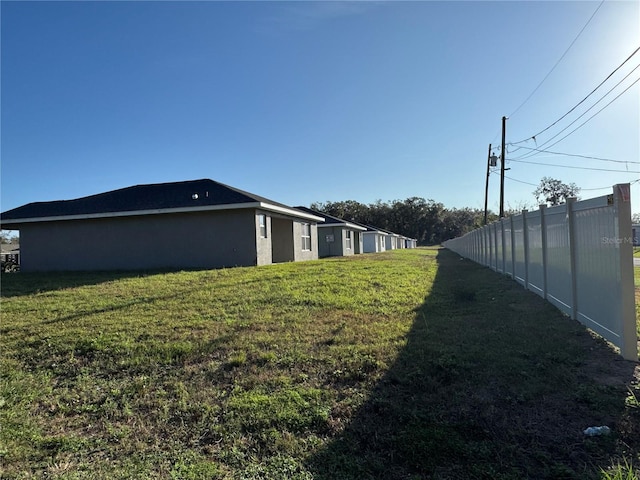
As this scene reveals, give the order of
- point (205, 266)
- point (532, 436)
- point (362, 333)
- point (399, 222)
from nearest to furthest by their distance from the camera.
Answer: point (532, 436) → point (362, 333) → point (205, 266) → point (399, 222)

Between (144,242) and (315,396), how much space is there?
14.8 meters

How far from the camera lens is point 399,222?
7888 cm

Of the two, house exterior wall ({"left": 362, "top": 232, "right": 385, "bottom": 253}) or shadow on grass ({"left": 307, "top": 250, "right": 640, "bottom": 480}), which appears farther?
house exterior wall ({"left": 362, "top": 232, "right": 385, "bottom": 253})

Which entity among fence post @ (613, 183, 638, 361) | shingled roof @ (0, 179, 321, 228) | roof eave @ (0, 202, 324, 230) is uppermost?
shingled roof @ (0, 179, 321, 228)

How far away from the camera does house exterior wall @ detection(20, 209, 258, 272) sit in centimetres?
1538

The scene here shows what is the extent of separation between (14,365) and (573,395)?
18.3 feet

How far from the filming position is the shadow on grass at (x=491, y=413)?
245cm

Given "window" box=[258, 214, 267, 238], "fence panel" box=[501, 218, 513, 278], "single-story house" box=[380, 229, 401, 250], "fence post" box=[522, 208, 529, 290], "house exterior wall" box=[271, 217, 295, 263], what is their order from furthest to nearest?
"single-story house" box=[380, 229, 401, 250]
"house exterior wall" box=[271, 217, 295, 263]
"window" box=[258, 214, 267, 238]
"fence panel" box=[501, 218, 513, 278]
"fence post" box=[522, 208, 529, 290]

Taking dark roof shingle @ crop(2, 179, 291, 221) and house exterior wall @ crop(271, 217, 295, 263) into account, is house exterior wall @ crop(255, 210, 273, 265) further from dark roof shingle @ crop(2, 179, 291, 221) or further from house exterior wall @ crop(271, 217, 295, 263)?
house exterior wall @ crop(271, 217, 295, 263)

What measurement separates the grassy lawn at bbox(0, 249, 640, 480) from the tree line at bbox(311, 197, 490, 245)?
230ft

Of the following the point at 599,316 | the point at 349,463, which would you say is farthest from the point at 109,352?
the point at 599,316

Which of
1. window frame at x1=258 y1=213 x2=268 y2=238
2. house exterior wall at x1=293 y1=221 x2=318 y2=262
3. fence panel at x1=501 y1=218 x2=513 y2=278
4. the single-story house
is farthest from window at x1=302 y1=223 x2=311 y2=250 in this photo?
the single-story house

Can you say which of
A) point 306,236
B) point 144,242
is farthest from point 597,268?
point 306,236

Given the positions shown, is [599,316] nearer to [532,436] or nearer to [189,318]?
[532,436]
